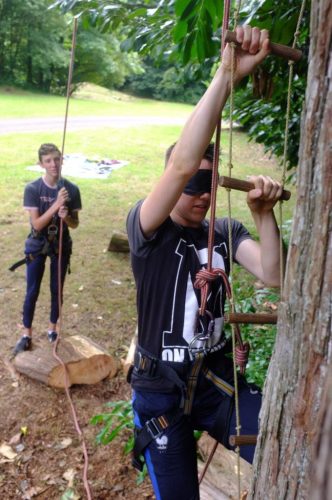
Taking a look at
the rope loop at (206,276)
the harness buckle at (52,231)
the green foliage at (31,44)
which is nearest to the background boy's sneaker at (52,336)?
the harness buckle at (52,231)

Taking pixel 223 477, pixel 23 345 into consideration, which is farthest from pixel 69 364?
pixel 223 477

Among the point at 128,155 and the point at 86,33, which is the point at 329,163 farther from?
the point at 86,33

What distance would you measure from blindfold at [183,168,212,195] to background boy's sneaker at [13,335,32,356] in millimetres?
3014

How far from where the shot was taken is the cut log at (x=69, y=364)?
396 cm

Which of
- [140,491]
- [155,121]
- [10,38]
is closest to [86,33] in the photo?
[10,38]

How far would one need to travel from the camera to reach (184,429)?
1.96 m

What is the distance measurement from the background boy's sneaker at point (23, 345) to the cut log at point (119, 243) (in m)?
2.66

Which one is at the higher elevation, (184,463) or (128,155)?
(128,155)

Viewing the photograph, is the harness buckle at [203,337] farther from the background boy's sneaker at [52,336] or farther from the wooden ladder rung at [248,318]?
the background boy's sneaker at [52,336]

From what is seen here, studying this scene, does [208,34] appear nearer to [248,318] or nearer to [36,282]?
[248,318]

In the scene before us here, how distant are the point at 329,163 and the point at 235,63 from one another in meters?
0.56

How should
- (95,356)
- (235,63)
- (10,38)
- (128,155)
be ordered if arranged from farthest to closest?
1. (10,38)
2. (128,155)
3. (95,356)
4. (235,63)

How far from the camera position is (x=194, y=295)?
1.93 m

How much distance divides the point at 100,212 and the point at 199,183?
730 cm
